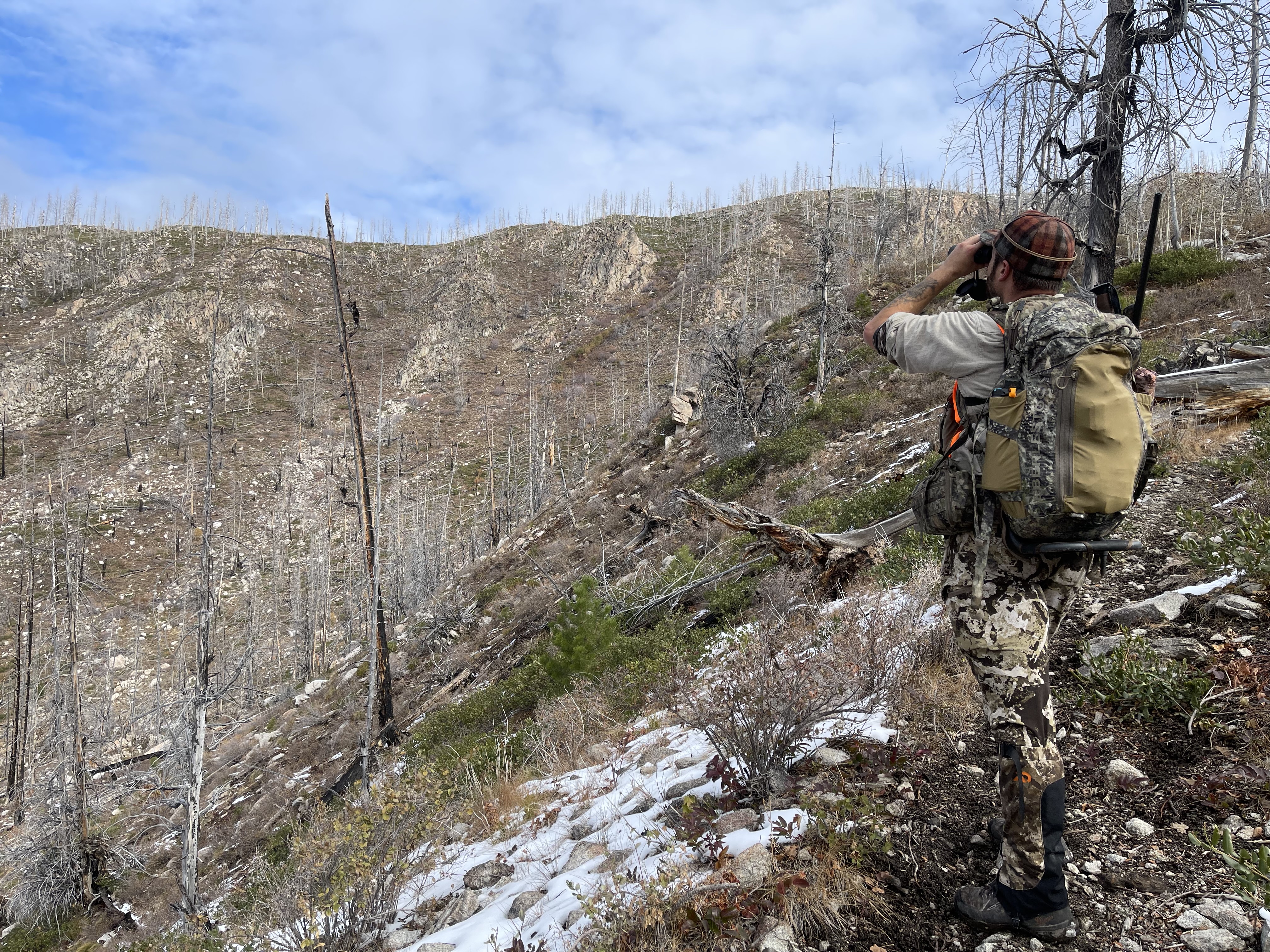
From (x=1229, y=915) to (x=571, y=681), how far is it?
6.23 m

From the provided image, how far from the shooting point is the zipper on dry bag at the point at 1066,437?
6.14 feet

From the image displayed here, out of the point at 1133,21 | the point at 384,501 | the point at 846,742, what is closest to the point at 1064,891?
the point at 846,742

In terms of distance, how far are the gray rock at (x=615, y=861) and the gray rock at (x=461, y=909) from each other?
725 millimetres

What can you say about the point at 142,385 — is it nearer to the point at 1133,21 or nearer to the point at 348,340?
the point at 348,340

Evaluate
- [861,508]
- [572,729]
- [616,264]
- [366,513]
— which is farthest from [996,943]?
[616,264]

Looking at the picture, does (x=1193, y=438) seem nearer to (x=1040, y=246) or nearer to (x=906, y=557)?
(x=906, y=557)

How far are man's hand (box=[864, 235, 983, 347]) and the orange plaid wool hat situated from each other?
130 mm

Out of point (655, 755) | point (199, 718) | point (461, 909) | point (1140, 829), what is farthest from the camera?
point (199, 718)

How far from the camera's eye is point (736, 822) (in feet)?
9.62

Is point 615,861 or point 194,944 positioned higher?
point 615,861

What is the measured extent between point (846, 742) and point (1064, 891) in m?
1.31

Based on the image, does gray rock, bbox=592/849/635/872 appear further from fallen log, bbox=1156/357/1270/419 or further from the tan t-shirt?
fallen log, bbox=1156/357/1270/419

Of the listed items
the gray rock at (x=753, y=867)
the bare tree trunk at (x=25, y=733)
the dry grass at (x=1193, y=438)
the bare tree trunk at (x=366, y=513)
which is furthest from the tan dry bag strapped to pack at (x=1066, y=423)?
the bare tree trunk at (x=25, y=733)

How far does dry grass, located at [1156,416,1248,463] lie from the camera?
5871 millimetres
